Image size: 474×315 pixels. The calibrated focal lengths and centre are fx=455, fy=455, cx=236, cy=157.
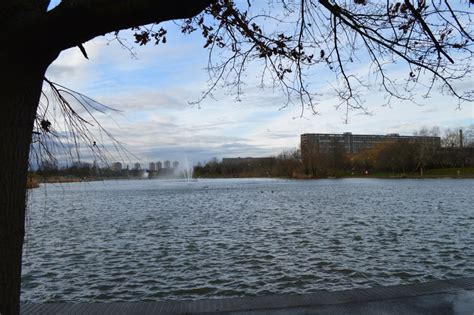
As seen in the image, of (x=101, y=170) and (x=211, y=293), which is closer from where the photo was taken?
(x=101, y=170)

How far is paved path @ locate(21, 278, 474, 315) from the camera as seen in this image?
21.5 ft

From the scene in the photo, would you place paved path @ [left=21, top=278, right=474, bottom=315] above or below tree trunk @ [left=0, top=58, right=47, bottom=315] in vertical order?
below

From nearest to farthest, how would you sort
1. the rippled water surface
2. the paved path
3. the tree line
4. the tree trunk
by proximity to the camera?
1. the tree trunk
2. the paved path
3. the rippled water surface
4. the tree line

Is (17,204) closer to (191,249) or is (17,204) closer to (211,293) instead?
(211,293)

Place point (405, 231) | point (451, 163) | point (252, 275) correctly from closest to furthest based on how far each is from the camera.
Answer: point (252, 275) < point (405, 231) < point (451, 163)

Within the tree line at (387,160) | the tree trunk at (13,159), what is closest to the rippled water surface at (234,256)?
the tree trunk at (13,159)

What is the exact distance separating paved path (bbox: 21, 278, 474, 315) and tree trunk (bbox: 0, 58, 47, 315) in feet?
12.9

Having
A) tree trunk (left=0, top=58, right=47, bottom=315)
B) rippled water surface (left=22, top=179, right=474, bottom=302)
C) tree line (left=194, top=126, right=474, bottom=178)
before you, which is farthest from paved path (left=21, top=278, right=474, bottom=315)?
tree line (left=194, top=126, right=474, bottom=178)

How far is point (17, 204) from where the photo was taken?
11.1ft

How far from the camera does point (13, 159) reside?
335 cm

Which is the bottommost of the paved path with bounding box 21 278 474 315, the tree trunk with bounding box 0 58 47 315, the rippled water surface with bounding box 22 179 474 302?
the rippled water surface with bounding box 22 179 474 302

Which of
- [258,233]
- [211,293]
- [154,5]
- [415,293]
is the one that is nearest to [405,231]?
[258,233]

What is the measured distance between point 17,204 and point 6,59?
3.47ft

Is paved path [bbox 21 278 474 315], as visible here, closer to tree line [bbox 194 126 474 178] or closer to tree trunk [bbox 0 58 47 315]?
tree trunk [bbox 0 58 47 315]
